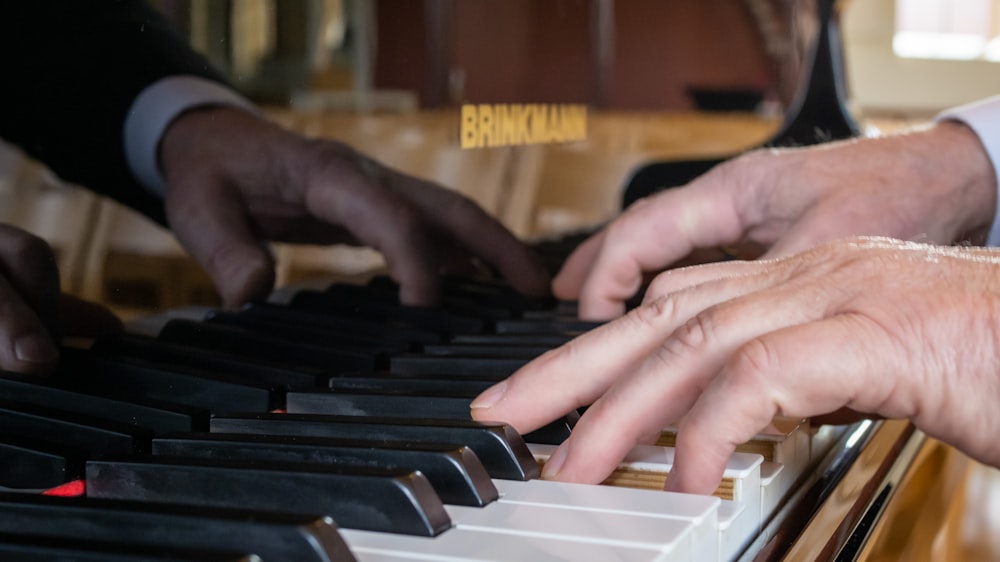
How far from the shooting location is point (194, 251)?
823 millimetres

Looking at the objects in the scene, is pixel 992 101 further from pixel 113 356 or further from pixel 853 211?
pixel 113 356

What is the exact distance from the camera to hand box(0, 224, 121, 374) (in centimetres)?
69

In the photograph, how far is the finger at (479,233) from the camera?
3.40 ft

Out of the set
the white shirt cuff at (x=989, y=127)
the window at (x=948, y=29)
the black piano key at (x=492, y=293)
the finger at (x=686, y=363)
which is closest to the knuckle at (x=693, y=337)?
the finger at (x=686, y=363)

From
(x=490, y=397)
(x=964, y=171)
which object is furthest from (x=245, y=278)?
(x=964, y=171)

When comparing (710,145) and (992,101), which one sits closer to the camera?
(992,101)

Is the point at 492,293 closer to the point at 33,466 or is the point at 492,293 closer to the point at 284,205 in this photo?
the point at 284,205

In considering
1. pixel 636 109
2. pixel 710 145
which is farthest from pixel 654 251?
pixel 710 145

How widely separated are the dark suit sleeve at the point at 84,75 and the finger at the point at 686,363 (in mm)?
379

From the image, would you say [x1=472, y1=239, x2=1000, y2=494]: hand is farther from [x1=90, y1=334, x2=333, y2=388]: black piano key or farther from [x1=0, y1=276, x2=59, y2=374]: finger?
[x1=0, y1=276, x2=59, y2=374]: finger

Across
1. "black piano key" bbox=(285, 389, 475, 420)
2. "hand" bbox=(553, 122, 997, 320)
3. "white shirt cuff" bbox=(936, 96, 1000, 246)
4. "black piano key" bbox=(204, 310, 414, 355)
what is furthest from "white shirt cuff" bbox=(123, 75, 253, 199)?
"white shirt cuff" bbox=(936, 96, 1000, 246)

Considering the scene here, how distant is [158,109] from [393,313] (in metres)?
0.28

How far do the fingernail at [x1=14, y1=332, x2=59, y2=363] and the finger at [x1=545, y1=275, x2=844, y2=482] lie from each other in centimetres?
34

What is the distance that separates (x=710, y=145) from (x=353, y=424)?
2.07 meters
